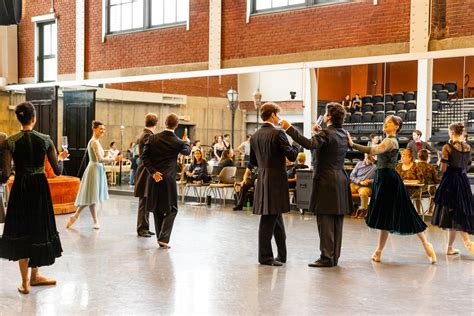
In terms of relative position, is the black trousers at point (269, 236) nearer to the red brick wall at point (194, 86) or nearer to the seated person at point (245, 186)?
the seated person at point (245, 186)

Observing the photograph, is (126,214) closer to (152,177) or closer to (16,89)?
(152,177)

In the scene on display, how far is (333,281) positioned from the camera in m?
6.12

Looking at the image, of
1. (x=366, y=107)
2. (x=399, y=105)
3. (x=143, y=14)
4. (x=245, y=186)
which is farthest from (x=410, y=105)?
(x=143, y=14)

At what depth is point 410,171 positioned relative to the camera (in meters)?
10.6

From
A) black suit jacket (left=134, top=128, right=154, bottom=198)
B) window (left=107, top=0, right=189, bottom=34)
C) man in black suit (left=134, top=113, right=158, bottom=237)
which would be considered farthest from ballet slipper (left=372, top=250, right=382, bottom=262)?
window (left=107, top=0, right=189, bottom=34)


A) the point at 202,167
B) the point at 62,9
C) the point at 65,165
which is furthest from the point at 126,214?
the point at 62,9

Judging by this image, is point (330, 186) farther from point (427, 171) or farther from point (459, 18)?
point (459, 18)

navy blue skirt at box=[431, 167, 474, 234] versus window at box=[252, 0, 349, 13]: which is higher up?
window at box=[252, 0, 349, 13]

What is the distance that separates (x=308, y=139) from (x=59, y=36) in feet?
46.7

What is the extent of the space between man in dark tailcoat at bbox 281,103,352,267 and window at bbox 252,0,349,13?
7.59m

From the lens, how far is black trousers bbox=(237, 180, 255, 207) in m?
12.4

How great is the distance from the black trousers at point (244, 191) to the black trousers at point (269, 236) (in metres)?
5.40

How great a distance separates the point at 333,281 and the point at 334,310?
3.46 ft

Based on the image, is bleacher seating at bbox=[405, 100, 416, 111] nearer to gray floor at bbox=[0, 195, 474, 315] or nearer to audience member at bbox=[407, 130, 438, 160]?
audience member at bbox=[407, 130, 438, 160]
